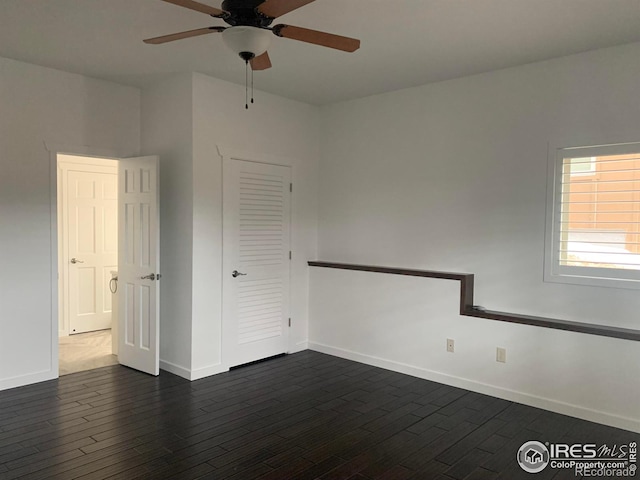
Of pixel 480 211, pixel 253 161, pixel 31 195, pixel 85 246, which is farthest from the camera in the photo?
pixel 85 246

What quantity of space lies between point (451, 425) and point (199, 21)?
3.20 m

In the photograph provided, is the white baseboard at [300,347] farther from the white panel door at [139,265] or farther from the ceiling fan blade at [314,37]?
the ceiling fan blade at [314,37]

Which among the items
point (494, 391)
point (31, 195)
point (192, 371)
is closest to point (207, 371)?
point (192, 371)

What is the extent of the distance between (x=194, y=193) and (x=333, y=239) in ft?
5.55

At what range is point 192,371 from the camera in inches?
170

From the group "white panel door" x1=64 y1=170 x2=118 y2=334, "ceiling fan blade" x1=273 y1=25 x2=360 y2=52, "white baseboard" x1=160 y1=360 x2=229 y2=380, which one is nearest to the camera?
"ceiling fan blade" x1=273 y1=25 x2=360 y2=52

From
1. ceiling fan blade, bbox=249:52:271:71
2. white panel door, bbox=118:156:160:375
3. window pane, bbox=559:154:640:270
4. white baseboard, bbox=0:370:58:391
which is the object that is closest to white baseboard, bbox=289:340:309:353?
white panel door, bbox=118:156:160:375

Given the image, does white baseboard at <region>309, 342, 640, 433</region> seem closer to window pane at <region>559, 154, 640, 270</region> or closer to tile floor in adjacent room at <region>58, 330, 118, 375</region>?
window pane at <region>559, 154, 640, 270</region>

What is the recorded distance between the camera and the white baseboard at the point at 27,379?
158 inches

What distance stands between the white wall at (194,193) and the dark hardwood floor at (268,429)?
0.37m

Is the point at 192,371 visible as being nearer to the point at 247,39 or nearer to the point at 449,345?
the point at 449,345

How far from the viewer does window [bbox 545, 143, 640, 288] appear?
349cm

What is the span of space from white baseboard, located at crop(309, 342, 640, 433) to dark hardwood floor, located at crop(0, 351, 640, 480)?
74 millimetres

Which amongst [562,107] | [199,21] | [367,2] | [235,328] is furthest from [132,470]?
[562,107]
